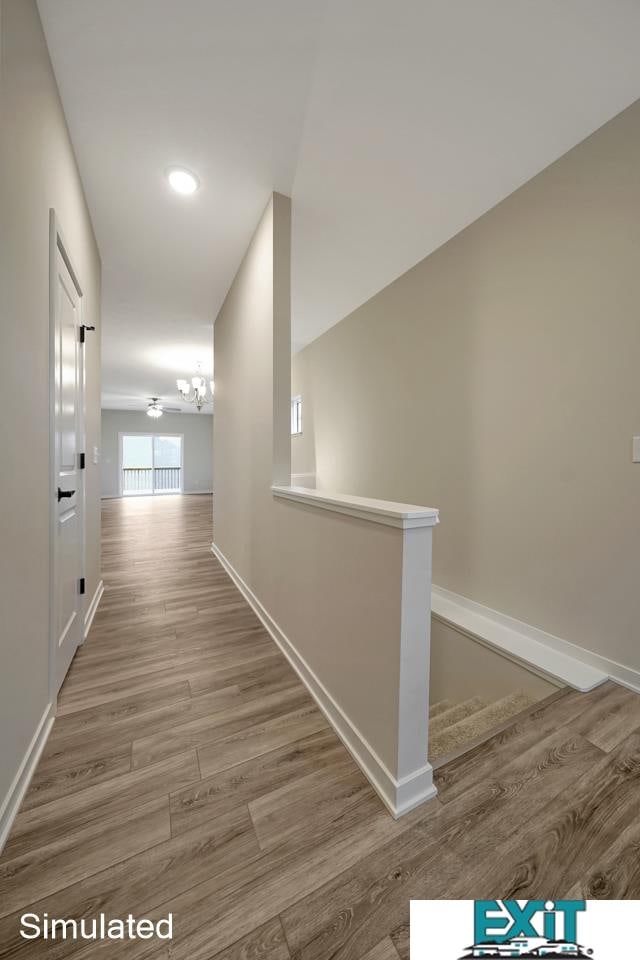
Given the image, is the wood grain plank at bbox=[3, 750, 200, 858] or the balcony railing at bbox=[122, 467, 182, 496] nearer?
the wood grain plank at bbox=[3, 750, 200, 858]

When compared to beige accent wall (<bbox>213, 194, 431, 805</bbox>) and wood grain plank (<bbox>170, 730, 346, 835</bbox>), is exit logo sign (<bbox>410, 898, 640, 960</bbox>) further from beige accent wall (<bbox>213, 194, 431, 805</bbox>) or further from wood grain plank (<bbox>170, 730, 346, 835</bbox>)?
wood grain plank (<bbox>170, 730, 346, 835</bbox>)

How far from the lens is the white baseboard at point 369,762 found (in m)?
1.15

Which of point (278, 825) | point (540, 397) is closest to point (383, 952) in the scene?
point (278, 825)

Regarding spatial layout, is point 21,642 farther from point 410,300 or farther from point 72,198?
point 410,300

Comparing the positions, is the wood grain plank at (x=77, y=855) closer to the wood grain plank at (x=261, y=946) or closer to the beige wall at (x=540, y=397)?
the wood grain plank at (x=261, y=946)

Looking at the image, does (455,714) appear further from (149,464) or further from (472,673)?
(149,464)

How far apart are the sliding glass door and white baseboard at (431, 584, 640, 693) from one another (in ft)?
33.7

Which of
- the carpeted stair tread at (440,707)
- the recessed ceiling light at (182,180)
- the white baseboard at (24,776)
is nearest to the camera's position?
the white baseboard at (24,776)

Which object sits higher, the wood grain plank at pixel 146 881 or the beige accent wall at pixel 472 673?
the wood grain plank at pixel 146 881

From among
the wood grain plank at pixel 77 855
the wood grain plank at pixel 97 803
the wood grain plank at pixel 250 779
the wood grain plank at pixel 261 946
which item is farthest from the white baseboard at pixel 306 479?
the wood grain plank at pixel 261 946

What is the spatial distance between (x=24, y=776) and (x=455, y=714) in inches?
80.8

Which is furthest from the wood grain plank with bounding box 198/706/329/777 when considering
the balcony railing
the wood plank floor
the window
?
the balcony railing

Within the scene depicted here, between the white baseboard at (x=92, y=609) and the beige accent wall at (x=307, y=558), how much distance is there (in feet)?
3.60

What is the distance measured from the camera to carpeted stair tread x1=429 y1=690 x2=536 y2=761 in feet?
5.39
